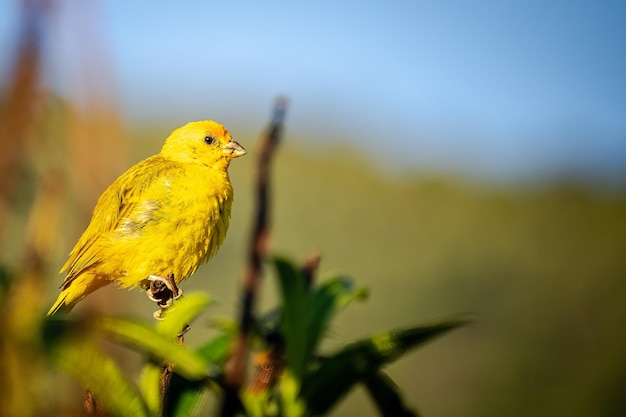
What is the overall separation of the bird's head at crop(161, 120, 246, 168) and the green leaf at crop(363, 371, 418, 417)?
9.88ft

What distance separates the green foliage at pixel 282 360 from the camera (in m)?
0.81

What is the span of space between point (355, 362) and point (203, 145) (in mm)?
3196

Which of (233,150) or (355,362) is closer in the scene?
(355,362)

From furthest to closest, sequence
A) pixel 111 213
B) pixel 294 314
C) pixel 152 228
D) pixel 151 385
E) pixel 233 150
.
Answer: pixel 233 150 < pixel 111 213 < pixel 152 228 < pixel 151 385 < pixel 294 314

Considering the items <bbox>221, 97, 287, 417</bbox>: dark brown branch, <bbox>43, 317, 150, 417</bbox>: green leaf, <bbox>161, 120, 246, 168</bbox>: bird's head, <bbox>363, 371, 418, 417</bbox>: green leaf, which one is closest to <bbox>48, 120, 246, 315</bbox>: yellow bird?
<bbox>161, 120, 246, 168</bbox>: bird's head

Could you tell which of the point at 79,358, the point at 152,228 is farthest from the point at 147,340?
the point at 152,228

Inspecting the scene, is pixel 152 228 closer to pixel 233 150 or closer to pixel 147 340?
pixel 233 150

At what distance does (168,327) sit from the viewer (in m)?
0.96

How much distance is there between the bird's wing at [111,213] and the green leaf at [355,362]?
9.03 ft

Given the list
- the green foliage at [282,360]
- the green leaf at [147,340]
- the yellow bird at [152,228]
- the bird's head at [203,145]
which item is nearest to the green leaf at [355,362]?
the green foliage at [282,360]

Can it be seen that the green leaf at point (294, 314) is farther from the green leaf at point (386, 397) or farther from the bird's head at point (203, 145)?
the bird's head at point (203, 145)

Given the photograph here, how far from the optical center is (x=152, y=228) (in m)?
3.46

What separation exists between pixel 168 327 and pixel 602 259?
234 inches

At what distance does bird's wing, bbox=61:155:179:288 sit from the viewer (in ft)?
11.7
